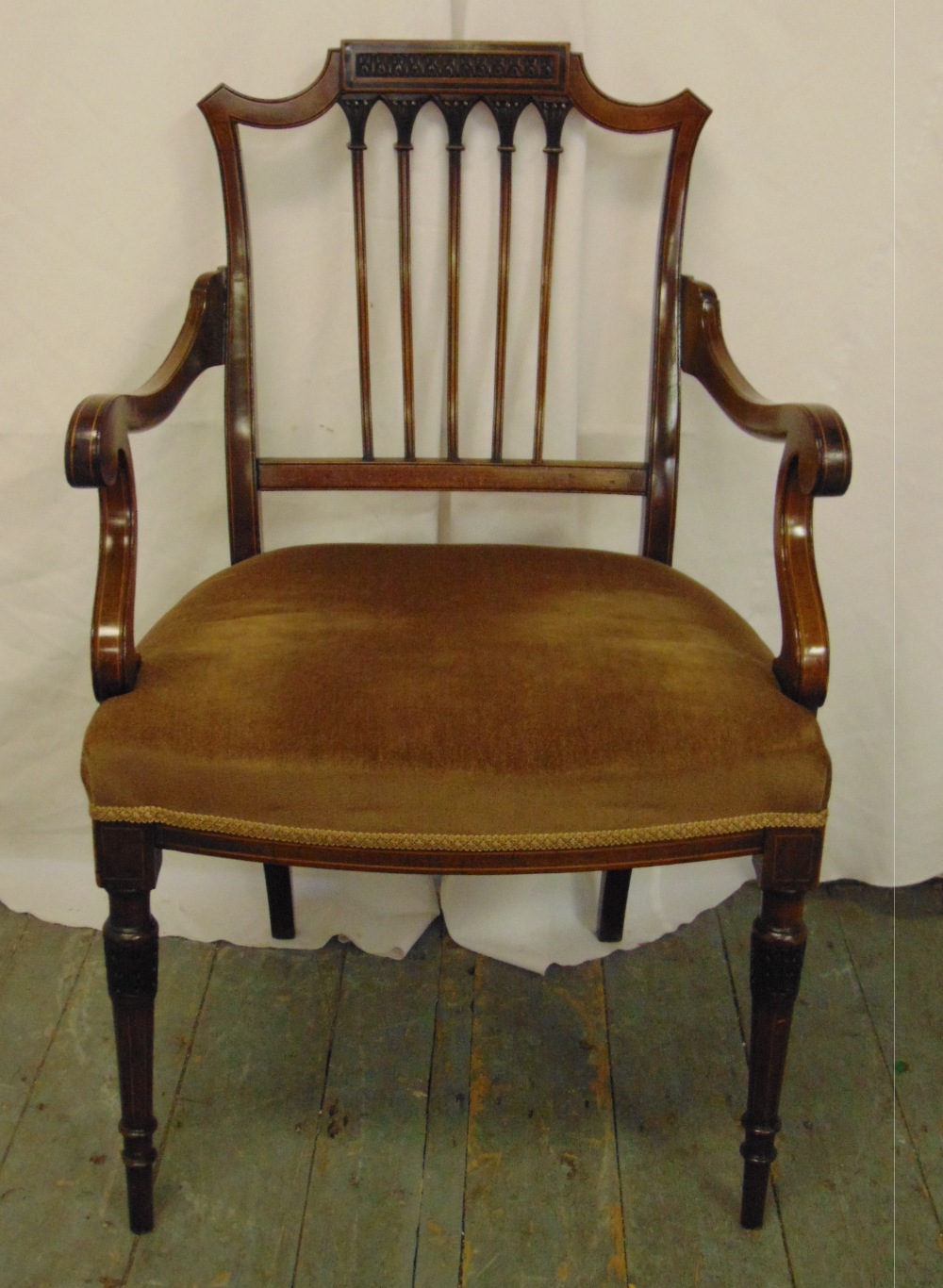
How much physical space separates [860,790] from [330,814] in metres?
0.92

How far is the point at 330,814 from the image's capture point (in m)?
0.94

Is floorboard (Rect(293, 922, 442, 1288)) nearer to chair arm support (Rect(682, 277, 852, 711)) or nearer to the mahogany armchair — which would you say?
the mahogany armchair

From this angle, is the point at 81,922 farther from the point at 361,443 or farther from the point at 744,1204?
the point at 744,1204

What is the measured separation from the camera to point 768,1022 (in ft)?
3.45

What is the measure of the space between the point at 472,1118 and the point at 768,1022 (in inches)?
14.8

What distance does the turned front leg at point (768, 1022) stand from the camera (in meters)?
1.01

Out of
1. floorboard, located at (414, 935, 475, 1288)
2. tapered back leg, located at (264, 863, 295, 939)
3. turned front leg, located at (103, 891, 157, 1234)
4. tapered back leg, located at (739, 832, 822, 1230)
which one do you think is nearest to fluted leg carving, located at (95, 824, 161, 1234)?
turned front leg, located at (103, 891, 157, 1234)

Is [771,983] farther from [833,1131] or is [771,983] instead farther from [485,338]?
[485,338]

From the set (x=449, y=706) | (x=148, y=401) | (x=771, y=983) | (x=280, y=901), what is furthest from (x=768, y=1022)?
(x=148, y=401)

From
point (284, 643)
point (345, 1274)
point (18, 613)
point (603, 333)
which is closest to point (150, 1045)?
point (345, 1274)

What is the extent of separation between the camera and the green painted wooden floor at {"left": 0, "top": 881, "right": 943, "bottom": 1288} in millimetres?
1114

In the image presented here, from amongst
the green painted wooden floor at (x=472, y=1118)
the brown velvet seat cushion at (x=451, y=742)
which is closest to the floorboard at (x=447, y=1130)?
the green painted wooden floor at (x=472, y=1118)

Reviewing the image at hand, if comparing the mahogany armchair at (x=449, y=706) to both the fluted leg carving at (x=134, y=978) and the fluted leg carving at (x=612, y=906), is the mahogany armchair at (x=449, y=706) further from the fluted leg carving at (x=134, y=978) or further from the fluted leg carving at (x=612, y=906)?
the fluted leg carving at (x=612, y=906)

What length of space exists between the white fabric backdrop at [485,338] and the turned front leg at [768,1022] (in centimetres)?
42
